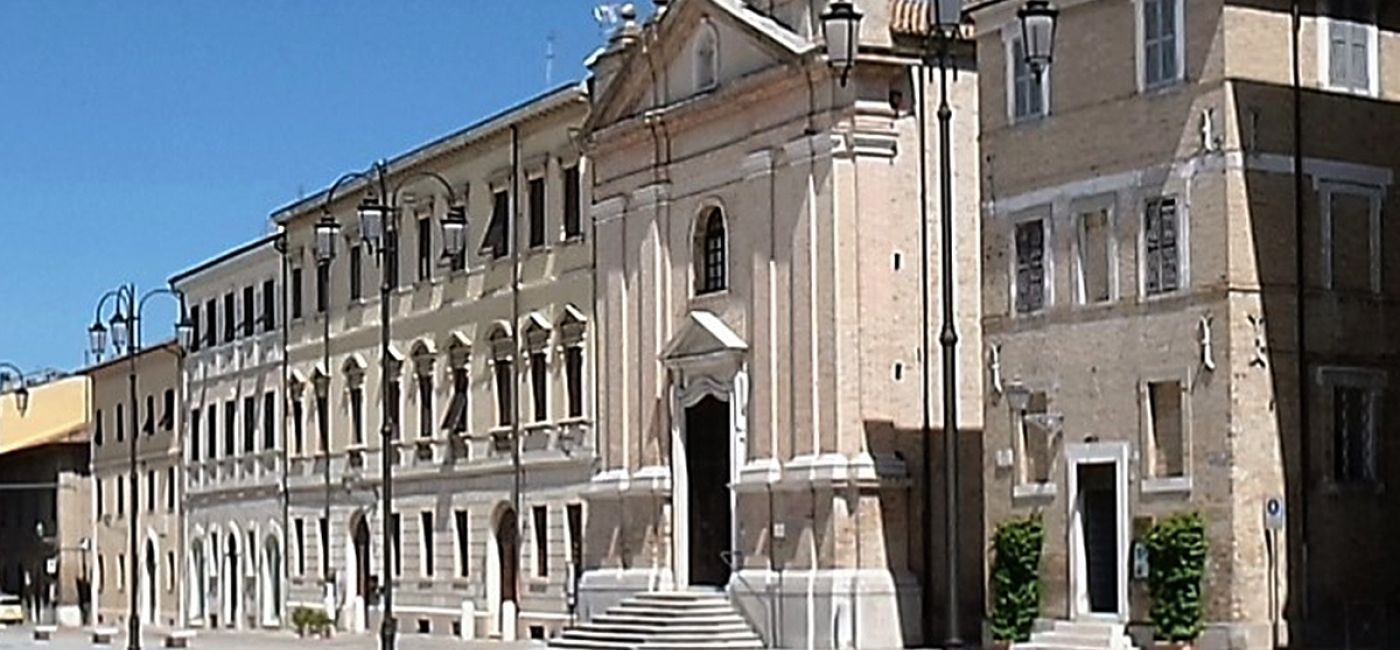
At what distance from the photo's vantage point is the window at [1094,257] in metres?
34.8

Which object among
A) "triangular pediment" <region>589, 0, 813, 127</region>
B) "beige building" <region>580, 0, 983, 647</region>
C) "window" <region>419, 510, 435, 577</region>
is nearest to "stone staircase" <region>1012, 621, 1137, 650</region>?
"beige building" <region>580, 0, 983, 647</region>

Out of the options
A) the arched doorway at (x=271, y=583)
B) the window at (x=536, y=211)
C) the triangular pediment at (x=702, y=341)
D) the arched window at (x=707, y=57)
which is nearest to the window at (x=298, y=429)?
the arched doorway at (x=271, y=583)

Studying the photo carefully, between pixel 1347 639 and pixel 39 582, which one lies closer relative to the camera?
pixel 1347 639

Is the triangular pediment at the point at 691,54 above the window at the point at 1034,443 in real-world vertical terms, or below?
above

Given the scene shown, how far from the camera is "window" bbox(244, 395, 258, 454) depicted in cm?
6581

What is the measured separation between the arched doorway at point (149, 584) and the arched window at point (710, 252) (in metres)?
35.7

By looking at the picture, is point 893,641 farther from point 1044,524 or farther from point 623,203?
point 623,203

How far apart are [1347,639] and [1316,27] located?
750 centimetres

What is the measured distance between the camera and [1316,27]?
33.5 metres

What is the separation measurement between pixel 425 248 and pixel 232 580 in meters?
15.8

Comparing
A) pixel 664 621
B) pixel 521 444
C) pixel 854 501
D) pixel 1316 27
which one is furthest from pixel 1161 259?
pixel 521 444

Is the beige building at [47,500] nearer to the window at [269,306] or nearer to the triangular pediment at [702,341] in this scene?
the window at [269,306]

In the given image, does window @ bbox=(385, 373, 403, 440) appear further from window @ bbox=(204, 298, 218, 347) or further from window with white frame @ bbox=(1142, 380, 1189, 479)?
window with white frame @ bbox=(1142, 380, 1189, 479)

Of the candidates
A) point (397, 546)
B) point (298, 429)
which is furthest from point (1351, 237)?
point (298, 429)
